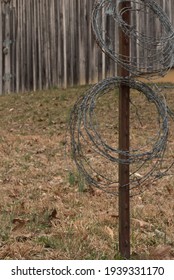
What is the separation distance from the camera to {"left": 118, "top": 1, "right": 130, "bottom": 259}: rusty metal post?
3.12m

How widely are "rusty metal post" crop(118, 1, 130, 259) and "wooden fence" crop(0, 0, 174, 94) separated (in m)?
7.47

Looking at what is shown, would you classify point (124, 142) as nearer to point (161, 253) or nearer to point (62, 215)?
point (161, 253)

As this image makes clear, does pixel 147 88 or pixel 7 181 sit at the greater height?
pixel 147 88

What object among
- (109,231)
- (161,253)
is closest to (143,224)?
(109,231)

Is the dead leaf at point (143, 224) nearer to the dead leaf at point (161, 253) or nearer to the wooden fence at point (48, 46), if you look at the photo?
the dead leaf at point (161, 253)

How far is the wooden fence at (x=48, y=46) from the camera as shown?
1089 cm

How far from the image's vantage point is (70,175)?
5.24 meters

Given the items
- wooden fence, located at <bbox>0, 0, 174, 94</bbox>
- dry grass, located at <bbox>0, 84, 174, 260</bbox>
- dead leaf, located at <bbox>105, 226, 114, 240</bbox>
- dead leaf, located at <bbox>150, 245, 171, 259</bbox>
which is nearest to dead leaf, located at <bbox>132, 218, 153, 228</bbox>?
dry grass, located at <bbox>0, 84, 174, 260</bbox>

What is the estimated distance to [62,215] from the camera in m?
4.08

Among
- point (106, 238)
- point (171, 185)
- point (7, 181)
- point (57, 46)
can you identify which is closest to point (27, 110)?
point (57, 46)

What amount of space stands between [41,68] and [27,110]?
7.60 feet

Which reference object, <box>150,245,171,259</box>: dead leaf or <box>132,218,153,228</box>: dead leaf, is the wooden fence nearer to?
<box>132,218,153,228</box>: dead leaf

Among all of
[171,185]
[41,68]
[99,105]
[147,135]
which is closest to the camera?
[171,185]
